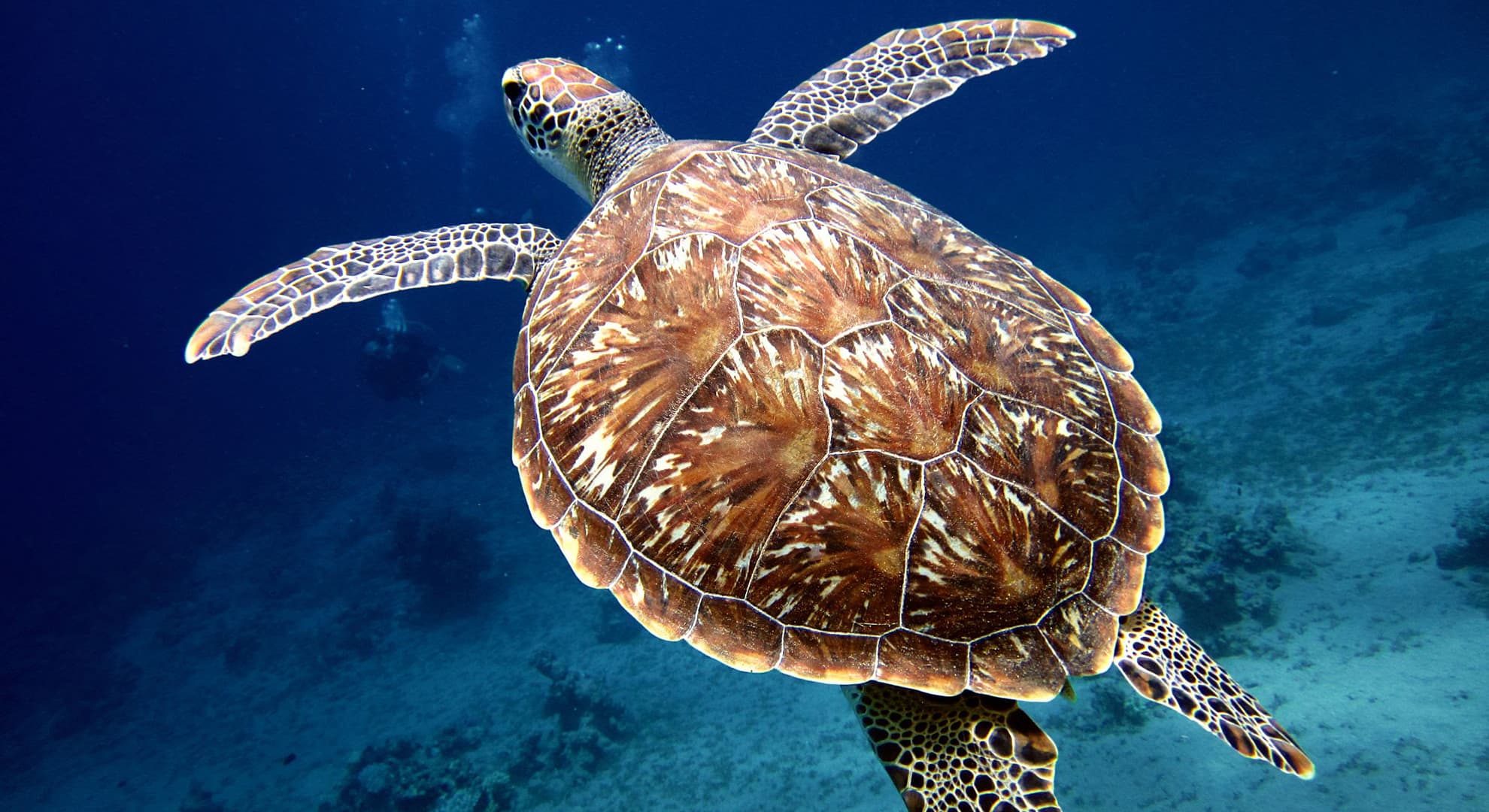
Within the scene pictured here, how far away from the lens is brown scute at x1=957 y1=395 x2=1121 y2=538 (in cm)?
191

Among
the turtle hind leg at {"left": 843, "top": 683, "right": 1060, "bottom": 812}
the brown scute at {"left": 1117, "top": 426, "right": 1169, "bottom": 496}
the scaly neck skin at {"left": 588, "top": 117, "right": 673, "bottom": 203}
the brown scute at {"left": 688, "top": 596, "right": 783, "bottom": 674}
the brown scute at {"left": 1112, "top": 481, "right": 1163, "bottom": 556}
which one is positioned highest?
the scaly neck skin at {"left": 588, "top": 117, "right": 673, "bottom": 203}

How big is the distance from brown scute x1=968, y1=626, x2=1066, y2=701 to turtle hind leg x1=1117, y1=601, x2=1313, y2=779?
26 centimetres

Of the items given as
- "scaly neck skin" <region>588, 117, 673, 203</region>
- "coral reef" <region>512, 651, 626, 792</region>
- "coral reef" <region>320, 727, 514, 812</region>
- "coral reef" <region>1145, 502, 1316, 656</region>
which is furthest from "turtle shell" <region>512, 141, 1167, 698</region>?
"coral reef" <region>320, 727, 514, 812</region>

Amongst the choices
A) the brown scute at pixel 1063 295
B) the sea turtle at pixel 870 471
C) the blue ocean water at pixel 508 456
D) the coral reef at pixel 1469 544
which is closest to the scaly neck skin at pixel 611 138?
the sea turtle at pixel 870 471

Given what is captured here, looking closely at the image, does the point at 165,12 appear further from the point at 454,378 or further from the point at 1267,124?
the point at 1267,124

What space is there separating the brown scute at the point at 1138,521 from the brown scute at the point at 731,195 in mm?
1541

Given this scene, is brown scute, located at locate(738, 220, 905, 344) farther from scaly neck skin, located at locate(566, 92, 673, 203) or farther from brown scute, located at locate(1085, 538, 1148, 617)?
Answer: scaly neck skin, located at locate(566, 92, 673, 203)

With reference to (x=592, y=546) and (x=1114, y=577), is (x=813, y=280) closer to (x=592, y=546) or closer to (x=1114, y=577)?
(x=592, y=546)

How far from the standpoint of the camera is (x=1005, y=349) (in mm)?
2170

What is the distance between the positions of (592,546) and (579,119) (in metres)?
3.37

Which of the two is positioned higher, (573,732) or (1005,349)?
(1005,349)

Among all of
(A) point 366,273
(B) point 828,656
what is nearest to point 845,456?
(B) point 828,656

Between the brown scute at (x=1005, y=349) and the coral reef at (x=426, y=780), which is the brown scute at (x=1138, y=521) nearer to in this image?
the brown scute at (x=1005, y=349)

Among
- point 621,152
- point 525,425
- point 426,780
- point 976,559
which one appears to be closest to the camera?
point 976,559
